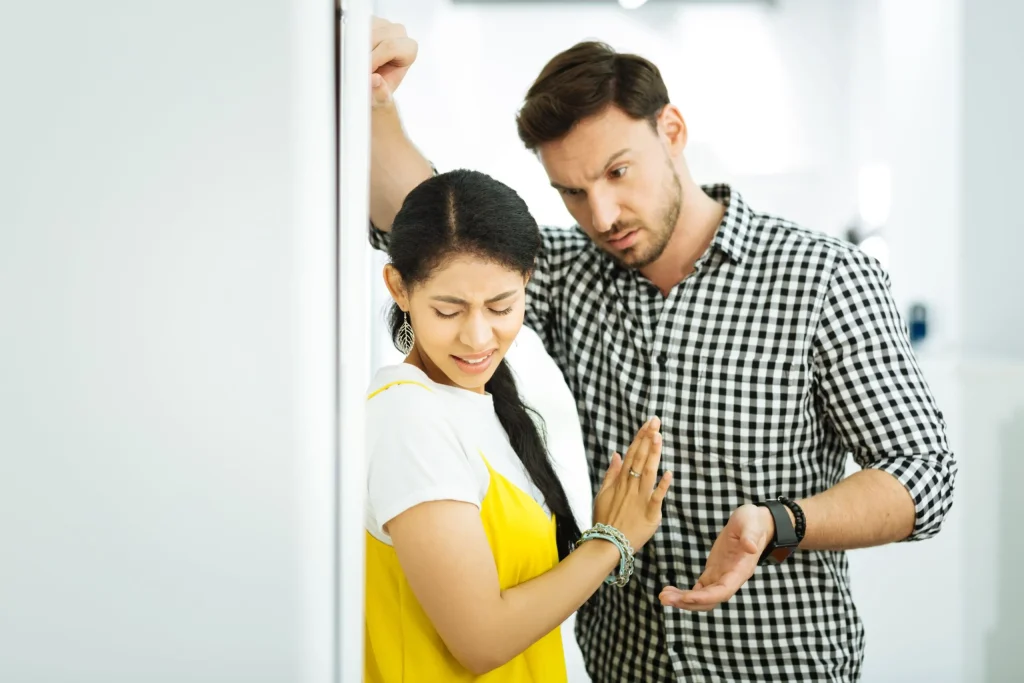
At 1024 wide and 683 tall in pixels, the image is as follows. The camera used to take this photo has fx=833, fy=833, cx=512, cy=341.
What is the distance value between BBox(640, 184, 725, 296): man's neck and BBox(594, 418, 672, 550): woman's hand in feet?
1.35

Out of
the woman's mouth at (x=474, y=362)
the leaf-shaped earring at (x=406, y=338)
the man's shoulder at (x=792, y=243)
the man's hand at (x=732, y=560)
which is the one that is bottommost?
the man's hand at (x=732, y=560)

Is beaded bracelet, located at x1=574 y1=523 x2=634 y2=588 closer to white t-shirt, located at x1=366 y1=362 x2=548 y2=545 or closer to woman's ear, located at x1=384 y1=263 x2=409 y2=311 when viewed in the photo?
white t-shirt, located at x1=366 y1=362 x2=548 y2=545

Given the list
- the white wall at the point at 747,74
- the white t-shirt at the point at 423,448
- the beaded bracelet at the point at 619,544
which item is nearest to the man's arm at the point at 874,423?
the beaded bracelet at the point at 619,544

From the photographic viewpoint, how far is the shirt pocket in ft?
3.61

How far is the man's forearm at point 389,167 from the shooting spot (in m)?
0.88

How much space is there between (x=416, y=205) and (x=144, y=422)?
0.40m

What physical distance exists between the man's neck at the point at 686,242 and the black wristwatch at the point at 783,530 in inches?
13.6

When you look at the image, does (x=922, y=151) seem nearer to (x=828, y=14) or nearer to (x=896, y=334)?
(x=828, y=14)

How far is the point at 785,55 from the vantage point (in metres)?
3.20

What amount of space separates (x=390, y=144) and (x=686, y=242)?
48cm

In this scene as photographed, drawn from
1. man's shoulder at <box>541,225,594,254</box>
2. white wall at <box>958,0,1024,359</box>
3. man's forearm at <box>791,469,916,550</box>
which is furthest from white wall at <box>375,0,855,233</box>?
man's forearm at <box>791,469,916,550</box>

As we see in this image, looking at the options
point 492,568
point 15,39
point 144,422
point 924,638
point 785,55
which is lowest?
point 924,638

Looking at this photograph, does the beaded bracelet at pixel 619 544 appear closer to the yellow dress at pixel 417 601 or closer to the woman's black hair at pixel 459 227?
the yellow dress at pixel 417 601

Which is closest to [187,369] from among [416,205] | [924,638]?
[416,205]
